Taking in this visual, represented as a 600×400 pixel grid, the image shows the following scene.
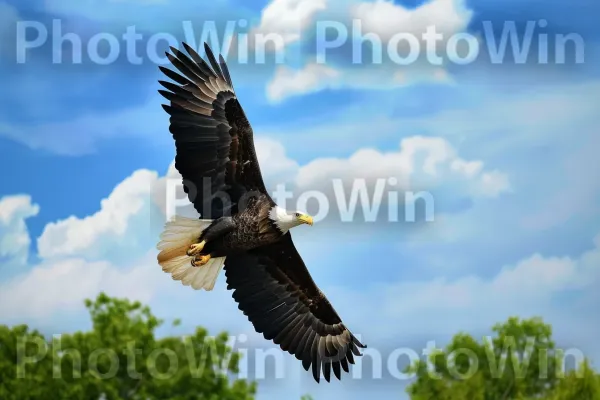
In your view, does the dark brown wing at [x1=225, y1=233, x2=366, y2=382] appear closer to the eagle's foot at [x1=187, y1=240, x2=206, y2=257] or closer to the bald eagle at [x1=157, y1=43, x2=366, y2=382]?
the bald eagle at [x1=157, y1=43, x2=366, y2=382]

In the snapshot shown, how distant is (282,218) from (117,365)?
20.1 m

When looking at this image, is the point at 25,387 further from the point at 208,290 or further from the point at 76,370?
the point at 208,290

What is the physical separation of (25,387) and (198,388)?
4.48 m

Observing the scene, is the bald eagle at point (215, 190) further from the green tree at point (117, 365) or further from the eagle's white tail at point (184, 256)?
the green tree at point (117, 365)

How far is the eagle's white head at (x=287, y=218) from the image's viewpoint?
13.2m

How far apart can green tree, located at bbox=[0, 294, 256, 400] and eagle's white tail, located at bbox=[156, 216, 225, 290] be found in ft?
58.1

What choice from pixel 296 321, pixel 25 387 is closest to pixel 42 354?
pixel 25 387

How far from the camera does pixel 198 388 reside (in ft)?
109

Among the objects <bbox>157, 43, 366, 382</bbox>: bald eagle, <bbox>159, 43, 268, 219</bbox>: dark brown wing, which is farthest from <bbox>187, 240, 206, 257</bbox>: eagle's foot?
<bbox>159, 43, 268, 219</bbox>: dark brown wing

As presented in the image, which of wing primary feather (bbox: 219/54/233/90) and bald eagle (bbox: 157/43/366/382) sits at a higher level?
wing primary feather (bbox: 219/54/233/90)

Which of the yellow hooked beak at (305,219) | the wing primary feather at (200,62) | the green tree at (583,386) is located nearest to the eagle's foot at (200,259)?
the yellow hooked beak at (305,219)

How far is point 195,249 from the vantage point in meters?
13.4

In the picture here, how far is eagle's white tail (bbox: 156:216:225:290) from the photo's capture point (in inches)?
531

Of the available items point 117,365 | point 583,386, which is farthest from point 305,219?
point 117,365
